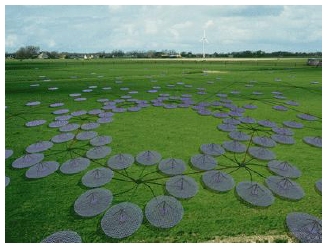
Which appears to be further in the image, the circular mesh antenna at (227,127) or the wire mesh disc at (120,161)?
the circular mesh antenna at (227,127)

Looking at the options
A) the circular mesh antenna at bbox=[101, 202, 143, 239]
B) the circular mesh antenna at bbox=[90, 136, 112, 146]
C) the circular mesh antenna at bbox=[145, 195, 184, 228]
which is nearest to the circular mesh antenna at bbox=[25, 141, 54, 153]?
the circular mesh antenna at bbox=[90, 136, 112, 146]

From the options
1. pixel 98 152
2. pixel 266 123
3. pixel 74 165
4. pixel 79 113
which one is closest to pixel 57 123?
pixel 79 113

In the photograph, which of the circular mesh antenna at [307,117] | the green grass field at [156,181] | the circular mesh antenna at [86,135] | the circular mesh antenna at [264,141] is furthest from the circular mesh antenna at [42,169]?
the circular mesh antenna at [307,117]

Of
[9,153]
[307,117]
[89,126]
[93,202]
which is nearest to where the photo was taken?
[93,202]

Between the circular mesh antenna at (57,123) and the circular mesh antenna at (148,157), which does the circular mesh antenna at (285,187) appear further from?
the circular mesh antenna at (57,123)

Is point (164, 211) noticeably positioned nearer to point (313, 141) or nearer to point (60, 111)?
point (313, 141)

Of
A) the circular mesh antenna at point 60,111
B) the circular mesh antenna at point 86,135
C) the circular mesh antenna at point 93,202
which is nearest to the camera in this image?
the circular mesh antenna at point 93,202
